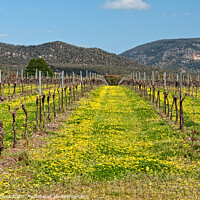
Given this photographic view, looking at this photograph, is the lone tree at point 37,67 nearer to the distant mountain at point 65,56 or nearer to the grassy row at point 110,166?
the distant mountain at point 65,56

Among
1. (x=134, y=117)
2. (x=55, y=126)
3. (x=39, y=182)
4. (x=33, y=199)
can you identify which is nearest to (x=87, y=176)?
(x=39, y=182)

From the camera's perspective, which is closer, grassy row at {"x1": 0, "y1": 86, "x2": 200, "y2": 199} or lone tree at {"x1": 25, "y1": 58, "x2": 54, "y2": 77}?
grassy row at {"x1": 0, "y1": 86, "x2": 200, "y2": 199}

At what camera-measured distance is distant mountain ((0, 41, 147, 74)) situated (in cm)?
16200

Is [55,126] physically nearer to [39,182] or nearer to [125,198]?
[39,182]

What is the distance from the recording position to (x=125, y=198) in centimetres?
866

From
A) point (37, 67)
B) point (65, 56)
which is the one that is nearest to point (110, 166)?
point (37, 67)

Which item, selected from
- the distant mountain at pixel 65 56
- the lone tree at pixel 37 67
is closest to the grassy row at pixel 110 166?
the lone tree at pixel 37 67

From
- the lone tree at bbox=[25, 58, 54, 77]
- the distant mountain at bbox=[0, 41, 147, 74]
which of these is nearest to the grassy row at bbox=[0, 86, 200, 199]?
the lone tree at bbox=[25, 58, 54, 77]

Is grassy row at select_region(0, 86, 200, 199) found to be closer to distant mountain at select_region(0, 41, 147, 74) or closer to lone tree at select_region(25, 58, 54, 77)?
lone tree at select_region(25, 58, 54, 77)

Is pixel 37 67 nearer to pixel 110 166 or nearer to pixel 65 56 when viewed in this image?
pixel 110 166

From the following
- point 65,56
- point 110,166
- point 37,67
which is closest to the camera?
point 110,166

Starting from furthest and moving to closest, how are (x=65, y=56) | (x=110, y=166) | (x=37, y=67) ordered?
Result: (x=65, y=56)
(x=37, y=67)
(x=110, y=166)

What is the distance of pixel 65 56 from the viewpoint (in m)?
183

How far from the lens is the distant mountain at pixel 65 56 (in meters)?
162
